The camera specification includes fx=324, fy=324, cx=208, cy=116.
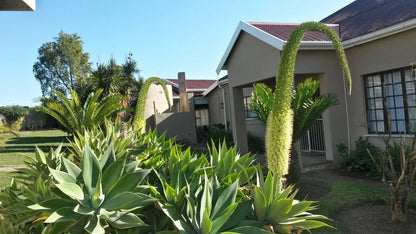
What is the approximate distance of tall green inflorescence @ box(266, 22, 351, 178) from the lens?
6.81 ft

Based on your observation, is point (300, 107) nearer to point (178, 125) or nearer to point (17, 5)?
point (17, 5)

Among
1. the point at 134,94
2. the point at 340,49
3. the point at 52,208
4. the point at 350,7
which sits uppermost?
the point at 350,7

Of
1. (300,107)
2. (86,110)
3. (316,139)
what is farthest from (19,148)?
(300,107)

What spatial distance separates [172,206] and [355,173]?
8.19m

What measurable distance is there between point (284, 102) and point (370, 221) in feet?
14.2

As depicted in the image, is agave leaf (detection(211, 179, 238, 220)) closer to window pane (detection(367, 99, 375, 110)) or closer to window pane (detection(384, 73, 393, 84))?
window pane (detection(384, 73, 393, 84))

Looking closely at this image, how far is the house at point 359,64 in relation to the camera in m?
8.52

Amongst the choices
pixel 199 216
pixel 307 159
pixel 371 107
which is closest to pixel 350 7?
pixel 371 107

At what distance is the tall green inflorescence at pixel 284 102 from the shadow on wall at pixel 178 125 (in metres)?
17.2

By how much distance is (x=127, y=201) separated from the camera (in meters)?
2.03

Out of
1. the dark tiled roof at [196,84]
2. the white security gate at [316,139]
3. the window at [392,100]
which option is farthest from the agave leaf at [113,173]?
the dark tiled roof at [196,84]

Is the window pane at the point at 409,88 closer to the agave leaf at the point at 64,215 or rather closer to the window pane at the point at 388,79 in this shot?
the window pane at the point at 388,79

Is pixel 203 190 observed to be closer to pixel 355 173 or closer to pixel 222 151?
pixel 222 151

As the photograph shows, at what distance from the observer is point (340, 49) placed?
6.75 feet
